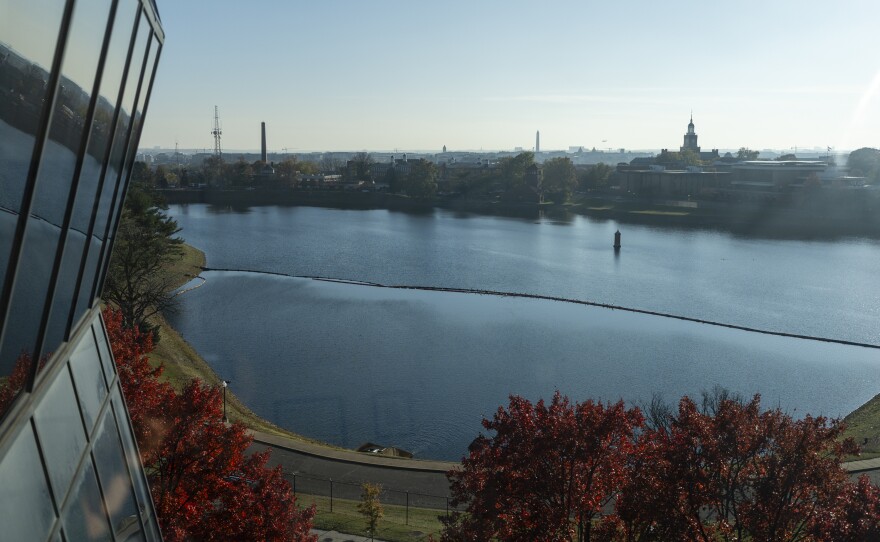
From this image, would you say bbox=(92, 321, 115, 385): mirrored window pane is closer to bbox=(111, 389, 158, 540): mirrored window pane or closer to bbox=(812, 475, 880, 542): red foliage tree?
bbox=(111, 389, 158, 540): mirrored window pane

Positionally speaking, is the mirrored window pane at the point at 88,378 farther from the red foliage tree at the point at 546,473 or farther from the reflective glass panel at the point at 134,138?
the red foliage tree at the point at 546,473

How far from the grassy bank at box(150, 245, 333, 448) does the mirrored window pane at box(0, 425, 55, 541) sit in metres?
12.0

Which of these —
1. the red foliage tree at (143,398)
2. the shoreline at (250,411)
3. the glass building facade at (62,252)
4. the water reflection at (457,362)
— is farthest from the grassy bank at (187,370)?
the glass building facade at (62,252)

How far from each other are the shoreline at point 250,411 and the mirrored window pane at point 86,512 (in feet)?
32.9

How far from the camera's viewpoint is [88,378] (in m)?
3.51

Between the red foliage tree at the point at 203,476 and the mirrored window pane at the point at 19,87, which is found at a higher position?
the mirrored window pane at the point at 19,87

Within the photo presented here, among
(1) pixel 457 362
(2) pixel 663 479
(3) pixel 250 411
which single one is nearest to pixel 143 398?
(2) pixel 663 479

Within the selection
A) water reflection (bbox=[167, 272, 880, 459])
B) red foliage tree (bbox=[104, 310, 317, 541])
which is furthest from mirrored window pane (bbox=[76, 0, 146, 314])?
water reflection (bbox=[167, 272, 880, 459])

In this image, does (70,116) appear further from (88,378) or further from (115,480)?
(115,480)

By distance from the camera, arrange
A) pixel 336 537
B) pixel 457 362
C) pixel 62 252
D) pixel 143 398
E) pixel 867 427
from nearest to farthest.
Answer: pixel 62 252, pixel 143 398, pixel 336 537, pixel 867 427, pixel 457 362

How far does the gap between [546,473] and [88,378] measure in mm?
4960

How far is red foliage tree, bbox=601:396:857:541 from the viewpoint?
673 cm

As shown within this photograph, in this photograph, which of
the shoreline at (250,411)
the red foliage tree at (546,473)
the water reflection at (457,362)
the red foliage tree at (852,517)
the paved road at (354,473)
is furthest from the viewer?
the water reflection at (457,362)

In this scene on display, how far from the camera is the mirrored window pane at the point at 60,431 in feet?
8.05
